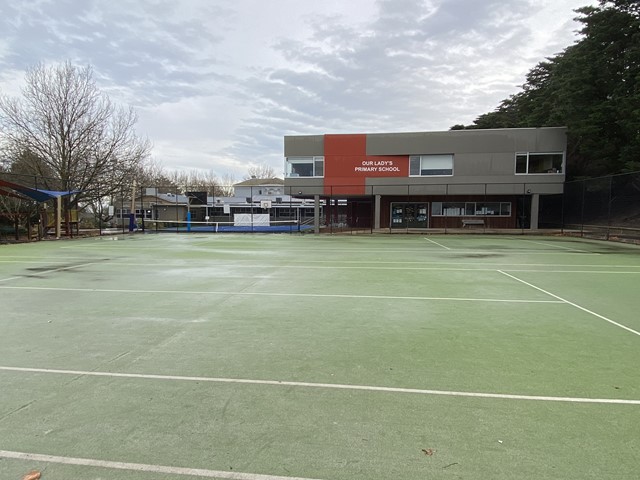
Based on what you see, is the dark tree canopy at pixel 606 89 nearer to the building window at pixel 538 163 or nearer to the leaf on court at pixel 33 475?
the building window at pixel 538 163

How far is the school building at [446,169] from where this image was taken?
2984 centimetres

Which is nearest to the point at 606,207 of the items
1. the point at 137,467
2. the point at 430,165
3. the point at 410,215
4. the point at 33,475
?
the point at 430,165

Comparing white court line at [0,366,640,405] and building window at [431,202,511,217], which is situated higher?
building window at [431,202,511,217]

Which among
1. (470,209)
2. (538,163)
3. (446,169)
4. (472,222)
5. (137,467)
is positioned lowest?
(137,467)

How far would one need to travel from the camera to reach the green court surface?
9.37ft

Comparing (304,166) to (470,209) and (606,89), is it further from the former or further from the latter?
(606,89)

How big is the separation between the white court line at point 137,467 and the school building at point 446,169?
28.9 meters

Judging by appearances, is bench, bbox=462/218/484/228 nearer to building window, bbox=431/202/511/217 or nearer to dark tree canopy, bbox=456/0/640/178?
building window, bbox=431/202/511/217

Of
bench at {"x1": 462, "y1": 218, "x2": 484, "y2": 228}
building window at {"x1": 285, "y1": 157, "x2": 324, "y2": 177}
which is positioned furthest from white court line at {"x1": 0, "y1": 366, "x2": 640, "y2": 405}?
bench at {"x1": 462, "y1": 218, "x2": 484, "y2": 228}

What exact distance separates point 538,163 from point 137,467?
1295 inches

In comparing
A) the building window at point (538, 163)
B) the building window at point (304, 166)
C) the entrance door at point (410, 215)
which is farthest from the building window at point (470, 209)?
the building window at point (304, 166)

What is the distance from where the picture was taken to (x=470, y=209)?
3297 centimetres

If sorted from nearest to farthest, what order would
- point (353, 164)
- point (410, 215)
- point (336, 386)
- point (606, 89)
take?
1. point (336, 386)
2. point (606, 89)
3. point (353, 164)
4. point (410, 215)

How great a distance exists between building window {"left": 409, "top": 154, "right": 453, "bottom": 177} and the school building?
0.07 meters
